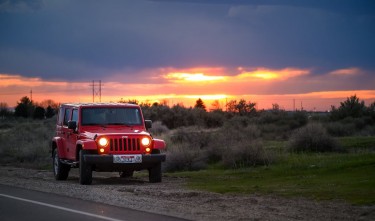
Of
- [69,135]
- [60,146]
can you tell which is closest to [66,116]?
[60,146]

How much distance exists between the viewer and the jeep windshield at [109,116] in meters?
21.7

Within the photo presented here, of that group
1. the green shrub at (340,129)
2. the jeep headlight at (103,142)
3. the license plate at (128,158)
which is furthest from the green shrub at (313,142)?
the green shrub at (340,129)

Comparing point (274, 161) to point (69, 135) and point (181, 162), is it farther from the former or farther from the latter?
point (69, 135)

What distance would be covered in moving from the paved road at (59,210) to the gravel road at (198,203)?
22.4 inches

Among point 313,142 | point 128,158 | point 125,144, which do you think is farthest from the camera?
point 313,142

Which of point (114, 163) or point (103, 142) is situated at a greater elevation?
point (103, 142)

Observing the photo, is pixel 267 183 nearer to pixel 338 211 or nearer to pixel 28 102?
pixel 338 211

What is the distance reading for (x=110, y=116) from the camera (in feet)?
71.8

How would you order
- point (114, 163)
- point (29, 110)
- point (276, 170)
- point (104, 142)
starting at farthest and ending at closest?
point (29, 110)
point (276, 170)
point (104, 142)
point (114, 163)

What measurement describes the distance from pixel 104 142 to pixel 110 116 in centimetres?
202

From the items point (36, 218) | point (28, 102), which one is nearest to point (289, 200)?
point (36, 218)

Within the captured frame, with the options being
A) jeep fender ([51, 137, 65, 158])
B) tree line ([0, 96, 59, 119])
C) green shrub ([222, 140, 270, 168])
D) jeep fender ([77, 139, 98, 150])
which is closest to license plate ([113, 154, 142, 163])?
jeep fender ([77, 139, 98, 150])

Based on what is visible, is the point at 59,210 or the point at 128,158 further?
the point at 128,158

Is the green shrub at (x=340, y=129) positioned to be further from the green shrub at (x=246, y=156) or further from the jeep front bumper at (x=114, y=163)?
the jeep front bumper at (x=114, y=163)
